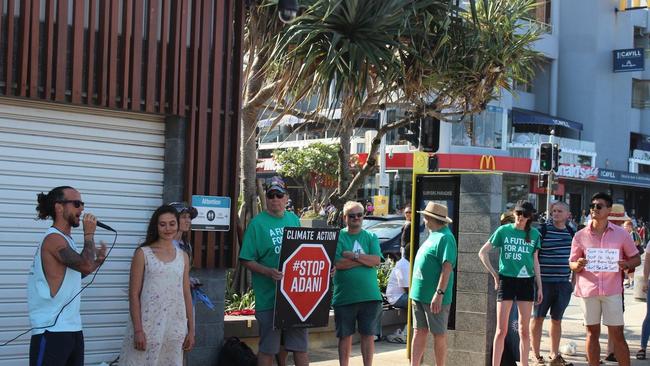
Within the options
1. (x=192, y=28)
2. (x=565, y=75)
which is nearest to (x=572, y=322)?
(x=192, y=28)

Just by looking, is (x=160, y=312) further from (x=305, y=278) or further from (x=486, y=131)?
(x=486, y=131)

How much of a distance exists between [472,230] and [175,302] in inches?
160

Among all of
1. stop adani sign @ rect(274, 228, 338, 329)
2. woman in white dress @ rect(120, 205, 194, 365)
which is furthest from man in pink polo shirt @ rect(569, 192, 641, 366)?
woman in white dress @ rect(120, 205, 194, 365)

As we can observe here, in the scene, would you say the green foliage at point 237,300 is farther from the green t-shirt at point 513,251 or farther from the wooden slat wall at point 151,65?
the green t-shirt at point 513,251

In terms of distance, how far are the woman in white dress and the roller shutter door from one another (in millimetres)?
1615

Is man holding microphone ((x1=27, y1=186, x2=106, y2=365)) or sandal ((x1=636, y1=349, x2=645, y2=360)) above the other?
man holding microphone ((x1=27, y1=186, x2=106, y2=365))

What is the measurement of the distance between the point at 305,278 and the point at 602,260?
3169 millimetres

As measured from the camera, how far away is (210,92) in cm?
811

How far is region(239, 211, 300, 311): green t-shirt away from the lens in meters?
7.21

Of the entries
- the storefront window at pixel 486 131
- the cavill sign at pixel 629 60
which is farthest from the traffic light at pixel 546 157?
the cavill sign at pixel 629 60

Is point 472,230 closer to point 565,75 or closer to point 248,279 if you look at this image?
point 248,279

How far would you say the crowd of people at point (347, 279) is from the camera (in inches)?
213

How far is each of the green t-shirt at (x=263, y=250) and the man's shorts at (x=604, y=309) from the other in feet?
11.0

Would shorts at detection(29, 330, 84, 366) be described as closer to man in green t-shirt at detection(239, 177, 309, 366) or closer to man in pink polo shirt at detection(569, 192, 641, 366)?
man in green t-shirt at detection(239, 177, 309, 366)
